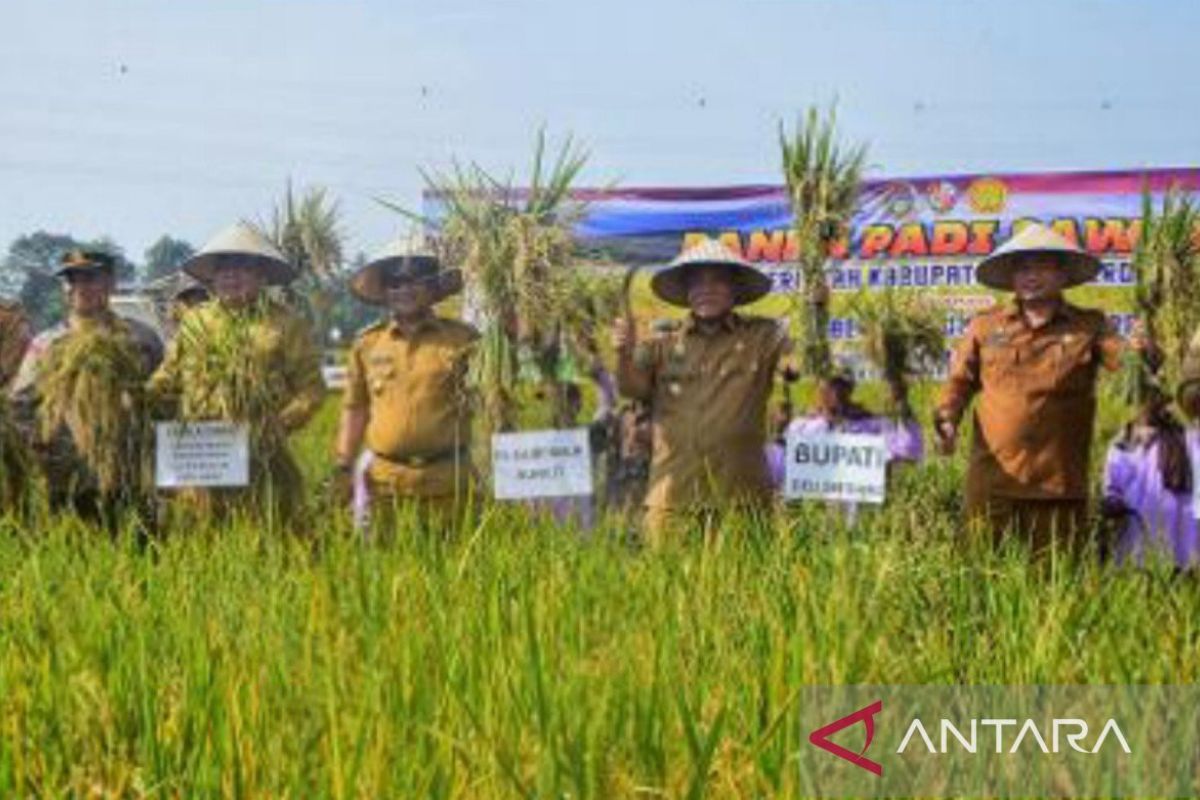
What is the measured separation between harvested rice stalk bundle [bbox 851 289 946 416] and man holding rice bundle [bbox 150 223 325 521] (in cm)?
181

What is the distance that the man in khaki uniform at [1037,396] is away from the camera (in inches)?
187

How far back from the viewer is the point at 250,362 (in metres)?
4.98

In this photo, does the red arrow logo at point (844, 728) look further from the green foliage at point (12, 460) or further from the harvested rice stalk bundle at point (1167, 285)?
the green foliage at point (12, 460)

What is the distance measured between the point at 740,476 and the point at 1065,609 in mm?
2054

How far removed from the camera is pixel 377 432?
5316 millimetres

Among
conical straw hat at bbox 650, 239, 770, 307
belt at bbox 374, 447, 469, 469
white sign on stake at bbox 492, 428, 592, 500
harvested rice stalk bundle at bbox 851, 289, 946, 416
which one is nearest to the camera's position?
white sign on stake at bbox 492, 428, 592, 500

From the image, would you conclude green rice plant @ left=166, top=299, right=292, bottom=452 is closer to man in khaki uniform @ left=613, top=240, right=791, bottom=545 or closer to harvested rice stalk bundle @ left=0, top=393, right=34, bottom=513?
harvested rice stalk bundle @ left=0, top=393, right=34, bottom=513

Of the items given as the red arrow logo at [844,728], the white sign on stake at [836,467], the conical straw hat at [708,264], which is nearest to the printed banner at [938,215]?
the conical straw hat at [708,264]

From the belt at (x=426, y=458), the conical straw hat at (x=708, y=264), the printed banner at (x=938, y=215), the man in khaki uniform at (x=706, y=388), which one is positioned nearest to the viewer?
the man in khaki uniform at (x=706, y=388)

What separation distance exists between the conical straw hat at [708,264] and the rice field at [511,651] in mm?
1269

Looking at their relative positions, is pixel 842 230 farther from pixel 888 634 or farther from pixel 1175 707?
pixel 1175 707

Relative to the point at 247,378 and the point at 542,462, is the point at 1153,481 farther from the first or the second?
the point at 247,378

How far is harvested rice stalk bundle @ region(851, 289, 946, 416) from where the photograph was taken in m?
5.60

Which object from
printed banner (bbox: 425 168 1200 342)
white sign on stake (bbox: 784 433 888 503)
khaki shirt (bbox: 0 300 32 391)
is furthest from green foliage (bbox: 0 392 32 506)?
printed banner (bbox: 425 168 1200 342)
